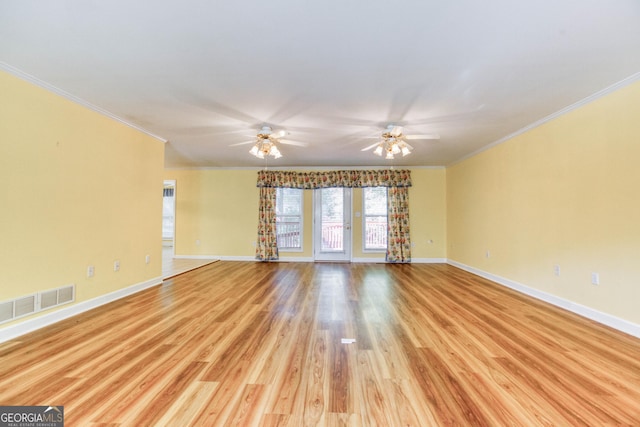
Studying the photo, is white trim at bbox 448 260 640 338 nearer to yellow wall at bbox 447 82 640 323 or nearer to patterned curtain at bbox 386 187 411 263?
yellow wall at bbox 447 82 640 323

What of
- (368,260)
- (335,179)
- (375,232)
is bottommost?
(368,260)

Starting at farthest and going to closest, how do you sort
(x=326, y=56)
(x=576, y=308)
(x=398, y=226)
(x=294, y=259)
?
1. (x=294, y=259)
2. (x=398, y=226)
3. (x=576, y=308)
4. (x=326, y=56)

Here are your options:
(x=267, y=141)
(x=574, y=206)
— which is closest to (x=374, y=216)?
(x=267, y=141)

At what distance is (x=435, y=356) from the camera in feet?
6.22

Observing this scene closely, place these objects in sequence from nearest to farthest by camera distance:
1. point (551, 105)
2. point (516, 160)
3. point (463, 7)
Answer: point (463, 7), point (551, 105), point (516, 160)

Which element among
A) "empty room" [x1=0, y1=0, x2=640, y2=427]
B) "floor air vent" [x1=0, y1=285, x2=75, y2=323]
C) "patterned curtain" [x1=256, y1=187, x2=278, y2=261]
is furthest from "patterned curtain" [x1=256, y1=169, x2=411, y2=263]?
"floor air vent" [x1=0, y1=285, x2=75, y2=323]

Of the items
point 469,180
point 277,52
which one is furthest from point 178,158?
point 469,180

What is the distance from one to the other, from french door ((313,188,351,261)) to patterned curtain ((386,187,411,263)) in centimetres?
102

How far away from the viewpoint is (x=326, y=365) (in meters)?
1.78

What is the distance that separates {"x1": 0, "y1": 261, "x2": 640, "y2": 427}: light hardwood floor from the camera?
4.42ft

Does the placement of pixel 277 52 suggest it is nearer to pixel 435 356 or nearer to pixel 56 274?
pixel 435 356

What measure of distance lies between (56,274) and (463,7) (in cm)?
406

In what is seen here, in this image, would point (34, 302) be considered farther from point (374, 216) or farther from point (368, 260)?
point (374, 216)

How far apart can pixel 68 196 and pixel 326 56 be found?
2.94m
